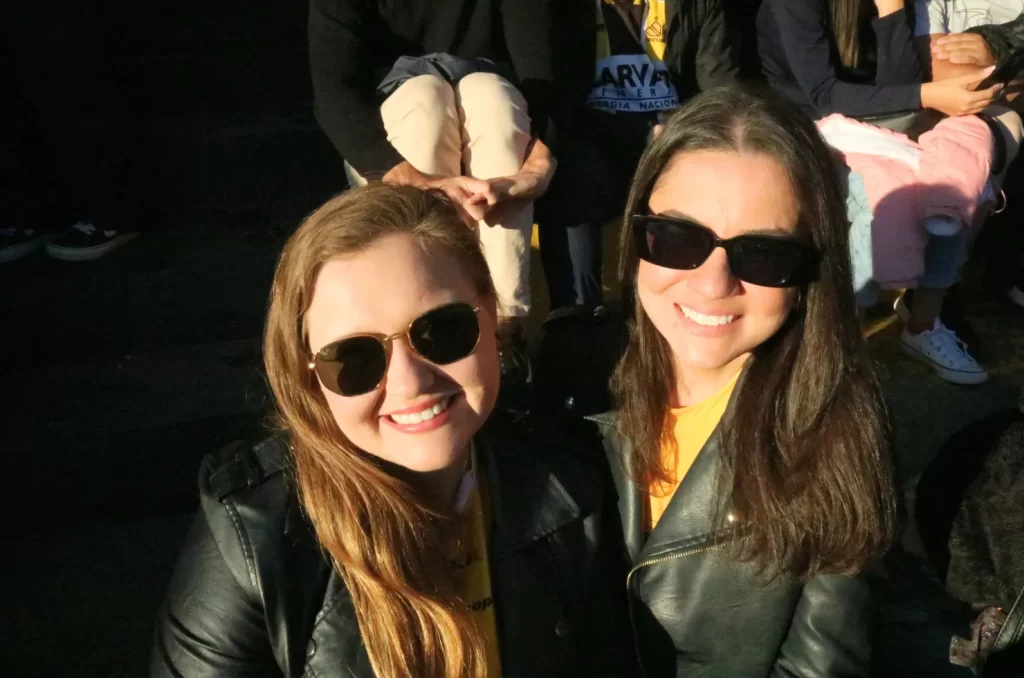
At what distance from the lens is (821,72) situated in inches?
122

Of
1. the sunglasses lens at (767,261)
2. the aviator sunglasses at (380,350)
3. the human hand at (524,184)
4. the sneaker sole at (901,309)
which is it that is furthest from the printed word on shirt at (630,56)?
the aviator sunglasses at (380,350)

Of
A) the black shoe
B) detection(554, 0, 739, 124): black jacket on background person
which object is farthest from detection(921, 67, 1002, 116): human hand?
the black shoe

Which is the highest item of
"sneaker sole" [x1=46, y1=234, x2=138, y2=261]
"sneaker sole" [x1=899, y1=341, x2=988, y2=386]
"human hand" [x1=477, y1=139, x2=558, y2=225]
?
"human hand" [x1=477, y1=139, x2=558, y2=225]

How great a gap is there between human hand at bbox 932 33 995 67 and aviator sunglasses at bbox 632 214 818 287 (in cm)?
214

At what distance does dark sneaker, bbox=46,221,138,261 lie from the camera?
2984mm

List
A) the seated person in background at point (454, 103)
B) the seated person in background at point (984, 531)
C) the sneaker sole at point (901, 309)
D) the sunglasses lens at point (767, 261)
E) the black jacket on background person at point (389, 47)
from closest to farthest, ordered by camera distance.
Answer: the sunglasses lens at point (767, 261) → the seated person in background at point (984, 531) → the seated person in background at point (454, 103) → the black jacket on background person at point (389, 47) → the sneaker sole at point (901, 309)

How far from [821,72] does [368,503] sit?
2.56 meters

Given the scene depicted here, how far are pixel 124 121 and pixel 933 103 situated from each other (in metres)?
3.07

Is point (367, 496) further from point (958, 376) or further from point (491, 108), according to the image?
point (958, 376)

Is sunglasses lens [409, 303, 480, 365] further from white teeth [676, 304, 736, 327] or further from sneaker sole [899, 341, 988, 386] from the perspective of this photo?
sneaker sole [899, 341, 988, 386]

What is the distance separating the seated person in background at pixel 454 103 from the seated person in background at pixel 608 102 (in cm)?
17

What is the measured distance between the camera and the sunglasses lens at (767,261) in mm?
1465

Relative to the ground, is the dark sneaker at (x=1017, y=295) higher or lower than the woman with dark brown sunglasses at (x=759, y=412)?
lower

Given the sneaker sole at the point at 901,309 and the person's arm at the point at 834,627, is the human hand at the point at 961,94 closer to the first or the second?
the sneaker sole at the point at 901,309
